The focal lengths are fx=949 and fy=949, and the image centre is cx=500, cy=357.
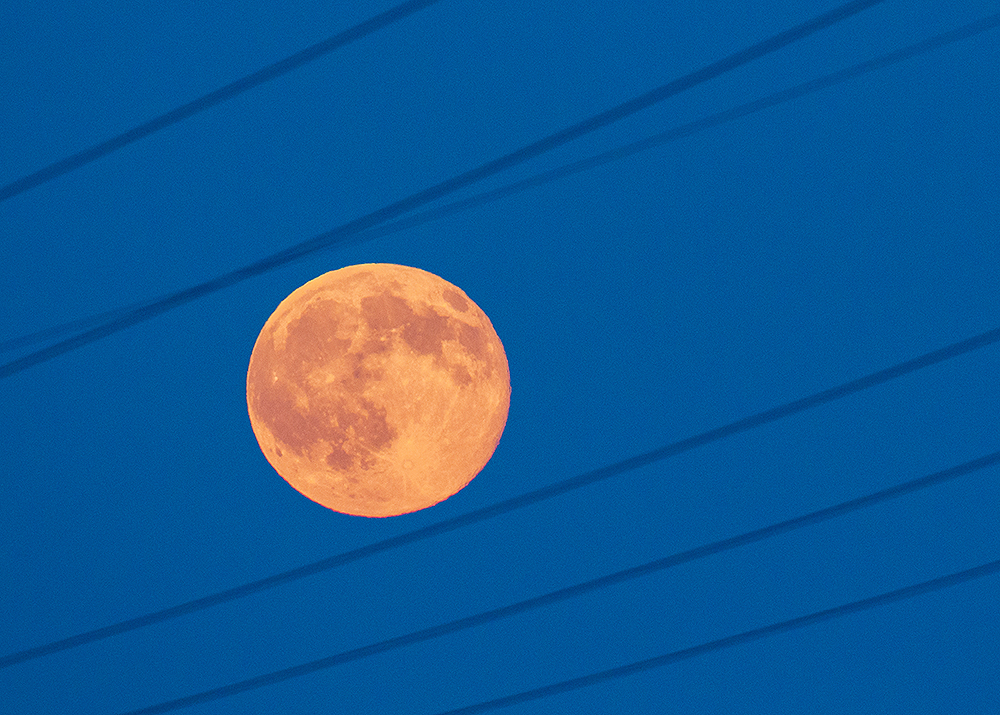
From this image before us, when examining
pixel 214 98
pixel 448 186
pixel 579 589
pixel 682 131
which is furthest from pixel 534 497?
pixel 214 98

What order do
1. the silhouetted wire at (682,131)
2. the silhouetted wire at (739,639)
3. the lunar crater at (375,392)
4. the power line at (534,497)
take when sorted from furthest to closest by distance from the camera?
the silhouetted wire at (739,639) < the power line at (534,497) < the silhouetted wire at (682,131) < the lunar crater at (375,392)

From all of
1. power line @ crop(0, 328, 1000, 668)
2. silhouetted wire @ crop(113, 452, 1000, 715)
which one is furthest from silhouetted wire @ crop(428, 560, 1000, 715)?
power line @ crop(0, 328, 1000, 668)

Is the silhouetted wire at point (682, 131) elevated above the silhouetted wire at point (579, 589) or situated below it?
above

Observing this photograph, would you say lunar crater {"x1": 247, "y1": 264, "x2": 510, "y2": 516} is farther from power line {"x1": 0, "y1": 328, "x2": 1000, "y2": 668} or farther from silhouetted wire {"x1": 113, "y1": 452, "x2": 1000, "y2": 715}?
silhouetted wire {"x1": 113, "y1": 452, "x2": 1000, "y2": 715}

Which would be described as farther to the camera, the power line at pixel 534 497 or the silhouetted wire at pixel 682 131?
the power line at pixel 534 497

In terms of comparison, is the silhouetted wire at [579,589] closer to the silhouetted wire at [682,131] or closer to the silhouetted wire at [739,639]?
the silhouetted wire at [739,639]

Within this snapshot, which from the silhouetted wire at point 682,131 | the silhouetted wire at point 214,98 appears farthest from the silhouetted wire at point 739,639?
the silhouetted wire at point 214,98

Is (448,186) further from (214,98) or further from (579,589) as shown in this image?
(579,589)
